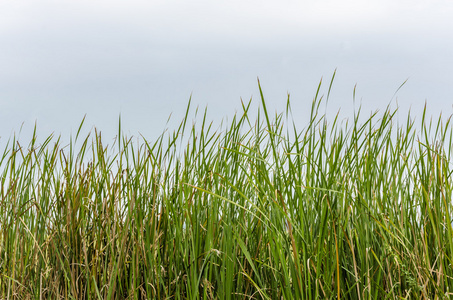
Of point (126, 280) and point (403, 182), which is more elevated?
point (403, 182)

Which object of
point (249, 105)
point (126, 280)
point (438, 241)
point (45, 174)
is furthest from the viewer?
point (45, 174)

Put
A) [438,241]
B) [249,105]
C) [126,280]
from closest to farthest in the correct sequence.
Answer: [438,241]
[126,280]
[249,105]

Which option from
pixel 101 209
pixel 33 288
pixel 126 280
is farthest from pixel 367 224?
pixel 33 288

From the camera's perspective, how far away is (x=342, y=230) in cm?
189

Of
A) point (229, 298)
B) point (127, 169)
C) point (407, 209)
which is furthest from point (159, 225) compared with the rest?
point (407, 209)

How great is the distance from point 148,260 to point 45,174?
0.83 metres

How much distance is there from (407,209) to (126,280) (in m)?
1.31

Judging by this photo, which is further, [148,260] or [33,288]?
[33,288]

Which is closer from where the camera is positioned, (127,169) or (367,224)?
(367,224)

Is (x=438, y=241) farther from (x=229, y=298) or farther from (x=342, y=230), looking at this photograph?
(x=229, y=298)

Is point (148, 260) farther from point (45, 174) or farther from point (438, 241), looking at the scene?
point (438, 241)

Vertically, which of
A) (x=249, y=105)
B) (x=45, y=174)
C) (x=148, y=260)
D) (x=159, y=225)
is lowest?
(x=148, y=260)

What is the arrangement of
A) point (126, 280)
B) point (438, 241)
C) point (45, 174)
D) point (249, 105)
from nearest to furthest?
point (438, 241), point (126, 280), point (249, 105), point (45, 174)

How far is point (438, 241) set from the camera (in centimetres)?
182
